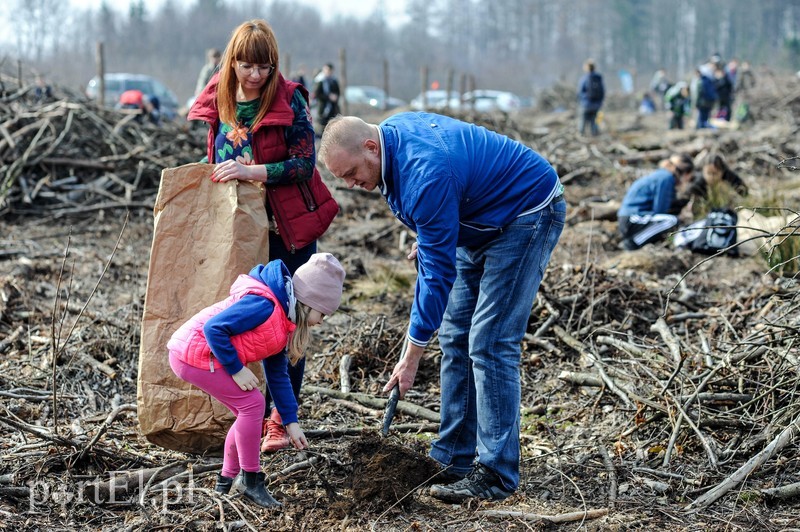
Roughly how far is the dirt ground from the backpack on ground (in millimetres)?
12040

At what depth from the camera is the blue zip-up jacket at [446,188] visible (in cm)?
295

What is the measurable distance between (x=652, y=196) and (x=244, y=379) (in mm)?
6206

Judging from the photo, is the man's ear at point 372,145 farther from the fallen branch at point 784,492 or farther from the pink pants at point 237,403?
the fallen branch at point 784,492

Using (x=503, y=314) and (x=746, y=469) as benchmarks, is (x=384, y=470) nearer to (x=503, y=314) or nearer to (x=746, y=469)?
(x=503, y=314)

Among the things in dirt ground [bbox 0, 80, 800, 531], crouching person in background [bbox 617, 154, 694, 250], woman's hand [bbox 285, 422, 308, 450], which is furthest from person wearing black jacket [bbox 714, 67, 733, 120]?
woman's hand [bbox 285, 422, 308, 450]

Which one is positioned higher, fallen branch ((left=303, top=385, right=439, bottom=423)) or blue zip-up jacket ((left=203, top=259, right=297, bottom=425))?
blue zip-up jacket ((left=203, top=259, right=297, bottom=425))

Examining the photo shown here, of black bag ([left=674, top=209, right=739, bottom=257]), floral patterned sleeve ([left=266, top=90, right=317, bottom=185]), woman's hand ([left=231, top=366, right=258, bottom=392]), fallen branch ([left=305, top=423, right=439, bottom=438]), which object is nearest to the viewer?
woman's hand ([left=231, top=366, right=258, bottom=392])

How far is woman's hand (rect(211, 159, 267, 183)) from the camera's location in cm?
361

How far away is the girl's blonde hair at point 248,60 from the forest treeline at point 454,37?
43.6 meters

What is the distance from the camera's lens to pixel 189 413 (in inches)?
141

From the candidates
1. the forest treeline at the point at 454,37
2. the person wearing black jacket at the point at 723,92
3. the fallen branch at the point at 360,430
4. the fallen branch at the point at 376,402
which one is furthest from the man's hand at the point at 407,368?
the forest treeline at the point at 454,37

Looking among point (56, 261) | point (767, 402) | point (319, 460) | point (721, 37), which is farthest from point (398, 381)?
point (721, 37)

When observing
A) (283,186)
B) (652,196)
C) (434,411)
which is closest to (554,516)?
(434,411)

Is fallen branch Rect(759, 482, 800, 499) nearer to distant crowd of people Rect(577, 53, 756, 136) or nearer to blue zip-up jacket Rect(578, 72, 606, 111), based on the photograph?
distant crowd of people Rect(577, 53, 756, 136)
